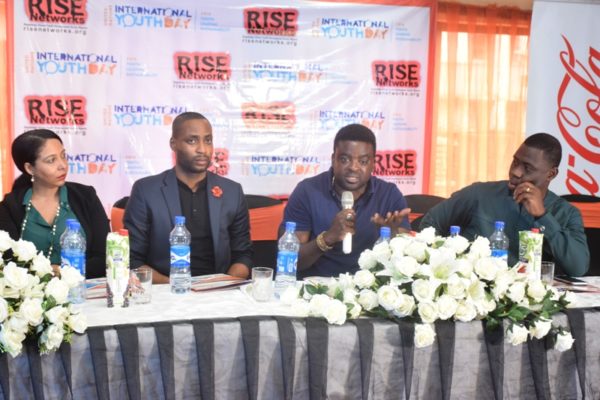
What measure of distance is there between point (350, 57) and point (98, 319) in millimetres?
3371

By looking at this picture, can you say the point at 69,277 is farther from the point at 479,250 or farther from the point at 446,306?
the point at 479,250

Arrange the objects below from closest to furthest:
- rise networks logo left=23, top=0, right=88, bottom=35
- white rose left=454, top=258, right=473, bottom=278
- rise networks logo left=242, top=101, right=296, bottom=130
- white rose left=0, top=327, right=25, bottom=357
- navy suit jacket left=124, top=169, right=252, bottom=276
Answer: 1. white rose left=0, top=327, right=25, bottom=357
2. white rose left=454, top=258, right=473, bottom=278
3. navy suit jacket left=124, top=169, right=252, bottom=276
4. rise networks logo left=23, top=0, right=88, bottom=35
5. rise networks logo left=242, top=101, right=296, bottom=130

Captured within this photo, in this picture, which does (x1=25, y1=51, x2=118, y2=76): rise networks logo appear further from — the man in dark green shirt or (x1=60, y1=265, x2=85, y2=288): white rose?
(x1=60, y1=265, x2=85, y2=288): white rose

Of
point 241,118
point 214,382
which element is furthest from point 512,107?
point 214,382

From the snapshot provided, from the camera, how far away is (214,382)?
1678 mm

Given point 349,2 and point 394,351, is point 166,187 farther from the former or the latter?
point 349,2

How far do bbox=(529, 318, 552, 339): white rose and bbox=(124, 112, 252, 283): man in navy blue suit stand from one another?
1335 mm

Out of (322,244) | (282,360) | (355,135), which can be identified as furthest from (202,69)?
(282,360)

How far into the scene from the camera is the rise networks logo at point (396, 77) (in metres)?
4.75

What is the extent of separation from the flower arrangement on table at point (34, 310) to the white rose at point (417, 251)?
0.85 m

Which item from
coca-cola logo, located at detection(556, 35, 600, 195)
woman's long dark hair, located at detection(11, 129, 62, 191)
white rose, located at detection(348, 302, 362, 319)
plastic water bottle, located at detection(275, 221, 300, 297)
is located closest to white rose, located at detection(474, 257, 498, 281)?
white rose, located at detection(348, 302, 362, 319)

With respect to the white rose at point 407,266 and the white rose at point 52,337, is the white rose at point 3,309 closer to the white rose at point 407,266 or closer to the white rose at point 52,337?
the white rose at point 52,337

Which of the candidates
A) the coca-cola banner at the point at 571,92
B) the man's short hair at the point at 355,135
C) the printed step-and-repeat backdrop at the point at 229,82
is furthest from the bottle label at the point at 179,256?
the coca-cola banner at the point at 571,92

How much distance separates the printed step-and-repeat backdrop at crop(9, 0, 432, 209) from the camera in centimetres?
427
